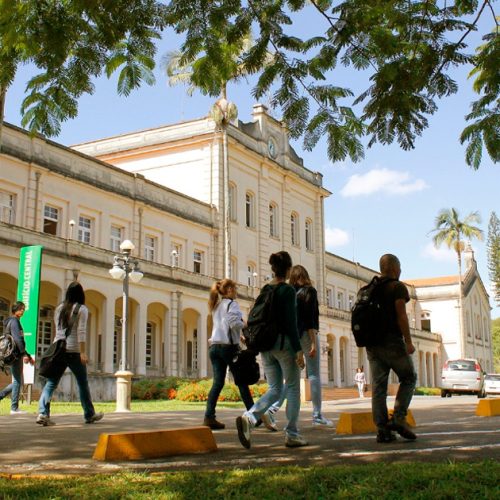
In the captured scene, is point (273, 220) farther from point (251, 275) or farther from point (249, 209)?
point (251, 275)

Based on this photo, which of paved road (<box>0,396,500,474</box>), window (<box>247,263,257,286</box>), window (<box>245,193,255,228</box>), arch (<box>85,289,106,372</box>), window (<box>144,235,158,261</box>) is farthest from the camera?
window (<box>245,193,255,228</box>)

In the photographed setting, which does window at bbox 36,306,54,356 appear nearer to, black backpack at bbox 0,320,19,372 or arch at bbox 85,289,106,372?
arch at bbox 85,289,106,372

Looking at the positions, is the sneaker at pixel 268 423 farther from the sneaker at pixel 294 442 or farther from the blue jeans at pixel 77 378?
the blue jeans at pixel 77 378

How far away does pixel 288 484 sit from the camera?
466 centimetres

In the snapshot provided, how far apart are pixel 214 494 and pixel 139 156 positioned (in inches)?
1431

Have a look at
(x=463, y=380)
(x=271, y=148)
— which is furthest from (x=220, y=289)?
(x=271, y=148)

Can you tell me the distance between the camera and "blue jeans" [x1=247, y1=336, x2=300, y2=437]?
6859mm

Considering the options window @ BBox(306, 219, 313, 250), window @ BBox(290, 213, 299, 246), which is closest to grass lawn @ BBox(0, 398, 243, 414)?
window @ BBox(290, 213, 299, 246)

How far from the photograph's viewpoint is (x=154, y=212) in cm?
3403

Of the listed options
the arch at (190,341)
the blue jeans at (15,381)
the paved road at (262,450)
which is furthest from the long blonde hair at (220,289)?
the arch at (190,341)

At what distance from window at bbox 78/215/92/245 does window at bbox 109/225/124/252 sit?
1.19 metres

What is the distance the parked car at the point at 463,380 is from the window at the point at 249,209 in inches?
553

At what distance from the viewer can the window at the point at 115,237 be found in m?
32.2

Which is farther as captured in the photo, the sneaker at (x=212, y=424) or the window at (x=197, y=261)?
the window at (x=197, y=261)
